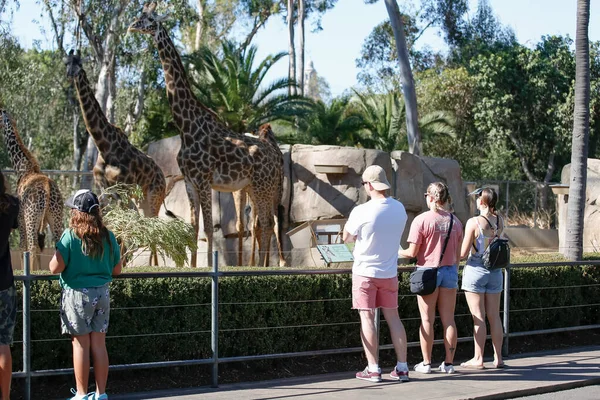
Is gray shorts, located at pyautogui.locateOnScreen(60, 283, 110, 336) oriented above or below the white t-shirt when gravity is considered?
below

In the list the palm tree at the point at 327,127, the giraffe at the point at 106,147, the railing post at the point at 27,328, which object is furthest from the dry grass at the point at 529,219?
the railing post at the point at 27,328

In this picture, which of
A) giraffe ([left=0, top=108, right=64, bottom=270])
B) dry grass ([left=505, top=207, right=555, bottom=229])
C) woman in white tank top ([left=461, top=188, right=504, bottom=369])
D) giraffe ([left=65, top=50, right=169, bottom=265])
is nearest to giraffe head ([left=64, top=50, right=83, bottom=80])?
giraffe ([left=65, top=50, right=169, bottom=265])

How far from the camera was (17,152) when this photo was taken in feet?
44.0

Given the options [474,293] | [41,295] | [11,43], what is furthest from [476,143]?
[41,295]

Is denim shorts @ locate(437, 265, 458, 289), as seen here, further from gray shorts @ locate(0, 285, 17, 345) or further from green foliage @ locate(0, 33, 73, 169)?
green foliage @ locate(0, 33, 73, 169)

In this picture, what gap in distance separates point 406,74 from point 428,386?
1593 centimetres

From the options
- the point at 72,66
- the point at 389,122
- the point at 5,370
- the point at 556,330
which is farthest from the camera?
the point at 389,122

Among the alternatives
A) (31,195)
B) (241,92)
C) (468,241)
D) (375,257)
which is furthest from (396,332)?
(241,92)

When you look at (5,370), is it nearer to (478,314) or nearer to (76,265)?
(76,265)

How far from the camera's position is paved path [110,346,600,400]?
7492mm

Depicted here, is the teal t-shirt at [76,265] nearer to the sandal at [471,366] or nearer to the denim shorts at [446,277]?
the denim shorts at [446,277]

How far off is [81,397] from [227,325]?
1.96m

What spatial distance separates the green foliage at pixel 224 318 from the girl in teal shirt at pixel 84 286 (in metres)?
0.84

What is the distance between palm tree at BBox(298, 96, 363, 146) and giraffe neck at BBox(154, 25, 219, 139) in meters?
15.2
